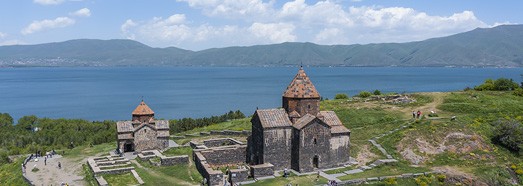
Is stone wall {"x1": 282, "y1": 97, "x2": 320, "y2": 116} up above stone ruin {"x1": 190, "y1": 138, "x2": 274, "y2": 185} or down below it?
above

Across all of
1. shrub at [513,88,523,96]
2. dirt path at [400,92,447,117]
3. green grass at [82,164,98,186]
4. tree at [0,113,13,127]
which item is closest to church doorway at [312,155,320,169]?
green grass at [82,164,98,186]

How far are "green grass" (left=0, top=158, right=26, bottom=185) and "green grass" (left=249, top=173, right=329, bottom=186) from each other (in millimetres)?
18923

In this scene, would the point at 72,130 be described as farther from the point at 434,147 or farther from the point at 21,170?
the point at 434,147

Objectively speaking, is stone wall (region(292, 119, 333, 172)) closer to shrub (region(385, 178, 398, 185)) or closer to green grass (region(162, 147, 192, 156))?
shrub (region(385, 178, 398, 185))

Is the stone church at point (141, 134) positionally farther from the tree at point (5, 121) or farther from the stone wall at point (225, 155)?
the tree at point (5, 121)

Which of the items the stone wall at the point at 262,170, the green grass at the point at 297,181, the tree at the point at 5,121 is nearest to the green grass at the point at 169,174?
the stone wall at the point at 262,170

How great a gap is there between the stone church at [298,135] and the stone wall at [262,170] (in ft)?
4.76

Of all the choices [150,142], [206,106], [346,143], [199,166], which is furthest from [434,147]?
[206,106]

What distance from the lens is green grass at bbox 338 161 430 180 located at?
1220 inches

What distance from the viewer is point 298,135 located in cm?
3228

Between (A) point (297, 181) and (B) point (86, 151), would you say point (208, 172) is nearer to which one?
(A) point (297, 181)

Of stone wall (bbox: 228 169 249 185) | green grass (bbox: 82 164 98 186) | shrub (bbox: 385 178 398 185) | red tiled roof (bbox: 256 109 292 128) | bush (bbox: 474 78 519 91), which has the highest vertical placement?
bush (bbox: 474 78 519 91)

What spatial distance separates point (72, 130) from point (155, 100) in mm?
68394

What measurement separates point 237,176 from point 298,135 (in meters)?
5.72
